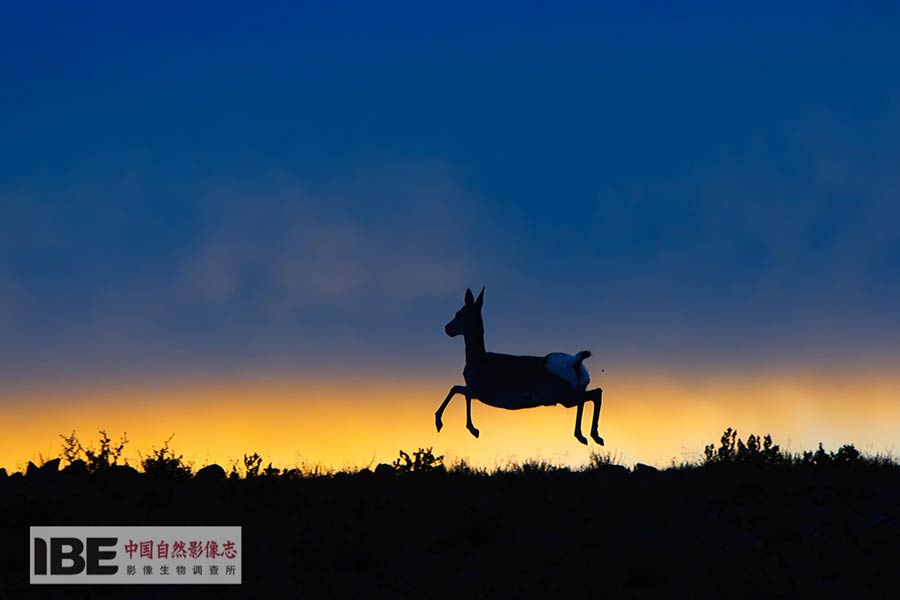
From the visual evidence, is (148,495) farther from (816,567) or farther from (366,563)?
(816,567)

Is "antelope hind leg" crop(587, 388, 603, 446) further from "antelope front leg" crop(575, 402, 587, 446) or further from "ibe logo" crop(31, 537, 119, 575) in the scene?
"ibe logo" crop(31, 537, 119, 575)

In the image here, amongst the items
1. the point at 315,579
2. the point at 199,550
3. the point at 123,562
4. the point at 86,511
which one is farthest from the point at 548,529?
the point at 86,511

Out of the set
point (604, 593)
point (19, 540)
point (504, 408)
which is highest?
point (504, 408)

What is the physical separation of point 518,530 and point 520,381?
26.3 ft

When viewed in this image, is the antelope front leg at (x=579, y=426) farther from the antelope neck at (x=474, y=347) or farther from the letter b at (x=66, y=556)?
the letter b at (x=66, y=556)

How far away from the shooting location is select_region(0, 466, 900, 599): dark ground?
14.7 metres

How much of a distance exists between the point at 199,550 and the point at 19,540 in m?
2.87

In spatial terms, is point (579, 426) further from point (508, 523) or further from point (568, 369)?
point (508, 523)

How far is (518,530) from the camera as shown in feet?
55.7

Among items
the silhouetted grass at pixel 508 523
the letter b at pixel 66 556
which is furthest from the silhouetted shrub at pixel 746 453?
the letter b at pixel 66 556

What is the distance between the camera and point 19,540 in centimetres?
1664

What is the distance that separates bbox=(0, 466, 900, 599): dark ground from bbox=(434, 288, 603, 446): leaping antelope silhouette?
3.61 m

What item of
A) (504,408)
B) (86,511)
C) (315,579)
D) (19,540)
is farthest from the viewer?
(504,408)
